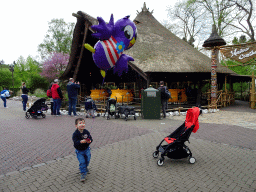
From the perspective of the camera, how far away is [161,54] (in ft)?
45.9

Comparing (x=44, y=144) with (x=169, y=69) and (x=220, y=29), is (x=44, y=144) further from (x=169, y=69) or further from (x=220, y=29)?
(x=220, y=29)

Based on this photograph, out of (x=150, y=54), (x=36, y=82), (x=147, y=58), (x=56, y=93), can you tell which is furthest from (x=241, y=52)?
(x=36, y=82)

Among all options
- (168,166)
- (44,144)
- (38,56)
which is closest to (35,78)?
(38,56)

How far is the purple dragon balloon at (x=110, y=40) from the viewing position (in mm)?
5559

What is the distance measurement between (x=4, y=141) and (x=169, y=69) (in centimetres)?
978

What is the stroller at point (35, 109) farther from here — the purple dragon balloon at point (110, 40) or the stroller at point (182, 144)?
the stroller at point (182, 144)

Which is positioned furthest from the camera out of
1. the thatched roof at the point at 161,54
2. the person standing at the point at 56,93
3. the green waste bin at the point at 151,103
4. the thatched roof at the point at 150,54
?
the thatched roof at the point at 161,54

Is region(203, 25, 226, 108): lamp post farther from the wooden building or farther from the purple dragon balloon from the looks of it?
the purple dragon balloon

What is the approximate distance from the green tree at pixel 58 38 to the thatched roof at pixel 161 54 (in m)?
25.4

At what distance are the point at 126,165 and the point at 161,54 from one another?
11139 mm

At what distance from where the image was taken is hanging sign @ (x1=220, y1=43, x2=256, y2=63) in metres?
12.2

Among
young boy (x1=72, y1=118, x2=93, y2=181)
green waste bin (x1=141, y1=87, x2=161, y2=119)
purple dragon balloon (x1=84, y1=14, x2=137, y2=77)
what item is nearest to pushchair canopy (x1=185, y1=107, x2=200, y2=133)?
young boy (x1=72, y1=118, x2=93, y2=181)

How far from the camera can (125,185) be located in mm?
3299

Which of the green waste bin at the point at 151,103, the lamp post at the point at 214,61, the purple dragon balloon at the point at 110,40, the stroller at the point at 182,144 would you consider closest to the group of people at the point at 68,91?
the green waste bin at the point at 151,103
